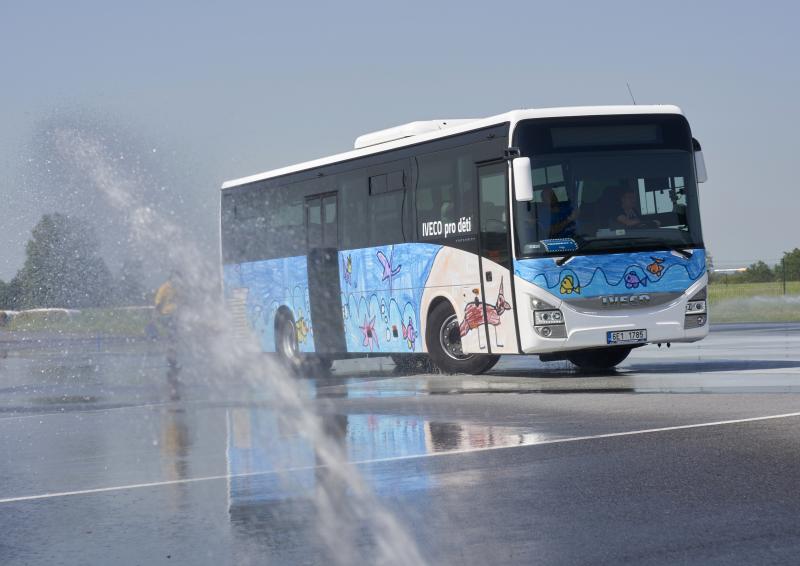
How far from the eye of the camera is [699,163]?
68.0 feet

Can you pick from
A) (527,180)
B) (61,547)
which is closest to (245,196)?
(527,180)

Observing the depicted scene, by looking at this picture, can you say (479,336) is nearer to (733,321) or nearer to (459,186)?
(459,186)

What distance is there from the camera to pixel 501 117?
67.8 feet

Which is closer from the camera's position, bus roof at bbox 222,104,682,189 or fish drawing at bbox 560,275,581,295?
fish drawing at bbox 560,275,581,295

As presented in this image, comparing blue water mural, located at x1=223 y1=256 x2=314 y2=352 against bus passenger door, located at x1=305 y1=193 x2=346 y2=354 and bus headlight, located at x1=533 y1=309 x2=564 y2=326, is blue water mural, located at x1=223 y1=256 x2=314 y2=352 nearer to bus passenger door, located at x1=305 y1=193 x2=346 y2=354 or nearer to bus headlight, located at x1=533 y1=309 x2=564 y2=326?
bus passenger door, located at x1=305 y1=193 x2=346 y2=354

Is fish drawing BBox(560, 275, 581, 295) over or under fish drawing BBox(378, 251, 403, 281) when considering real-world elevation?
under

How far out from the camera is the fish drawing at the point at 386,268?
23.4 m

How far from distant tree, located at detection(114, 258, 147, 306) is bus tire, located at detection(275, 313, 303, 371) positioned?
3.84m

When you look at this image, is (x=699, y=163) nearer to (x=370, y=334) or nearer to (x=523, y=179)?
(x=523, y=179)

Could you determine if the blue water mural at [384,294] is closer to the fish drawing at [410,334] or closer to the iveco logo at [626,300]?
the fish drawing at [410,334]

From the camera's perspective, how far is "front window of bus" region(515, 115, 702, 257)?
20031mm

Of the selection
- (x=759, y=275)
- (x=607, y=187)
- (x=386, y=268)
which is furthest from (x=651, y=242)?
(x=759, y=275)

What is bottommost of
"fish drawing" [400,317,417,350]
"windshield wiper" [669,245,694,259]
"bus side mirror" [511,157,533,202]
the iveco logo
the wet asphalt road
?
the wet asphalt road

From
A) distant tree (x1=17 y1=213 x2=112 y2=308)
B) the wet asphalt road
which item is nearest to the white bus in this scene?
the wet asphalt road
